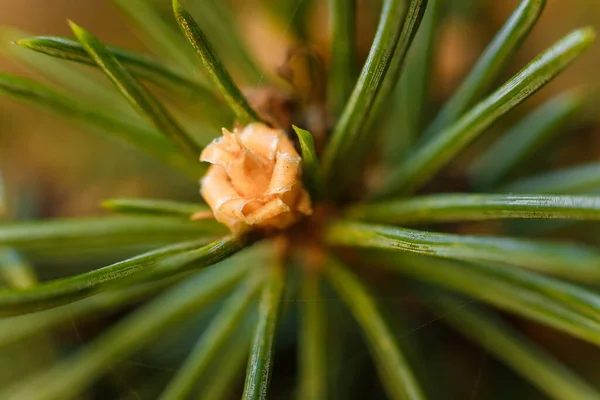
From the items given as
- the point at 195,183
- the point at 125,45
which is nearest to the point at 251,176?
the point at 195,183

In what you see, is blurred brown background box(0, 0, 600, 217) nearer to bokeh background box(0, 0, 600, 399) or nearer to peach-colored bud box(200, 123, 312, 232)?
bokeh background box(0, 0, 600, 399)

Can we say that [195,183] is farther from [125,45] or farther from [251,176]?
[251,176]

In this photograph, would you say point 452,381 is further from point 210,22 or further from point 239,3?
point 239,3

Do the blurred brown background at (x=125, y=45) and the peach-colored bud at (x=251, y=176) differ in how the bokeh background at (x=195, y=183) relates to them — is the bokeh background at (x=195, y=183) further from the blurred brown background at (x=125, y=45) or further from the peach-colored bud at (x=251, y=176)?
the peach-colored bud at (x=251, y=176)

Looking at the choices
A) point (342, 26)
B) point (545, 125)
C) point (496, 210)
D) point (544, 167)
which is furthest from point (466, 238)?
point (544, 167)

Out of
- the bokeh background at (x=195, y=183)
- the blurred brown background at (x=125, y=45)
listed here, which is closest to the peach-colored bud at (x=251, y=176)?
the bokeh background at (x=195, y=183)

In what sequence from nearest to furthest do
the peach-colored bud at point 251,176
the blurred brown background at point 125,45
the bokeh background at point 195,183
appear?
the peach-colored bud at point 251,176 → the bokeh background at point 195,183 → the blurred brown background at point 125,45
